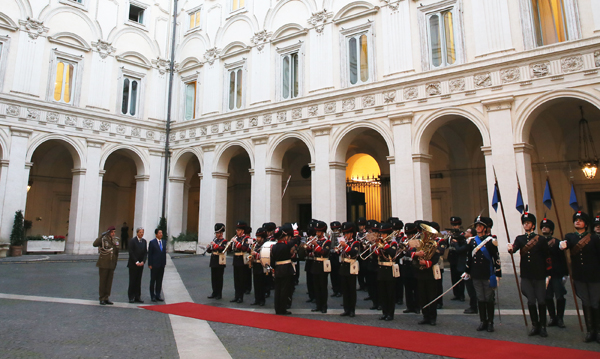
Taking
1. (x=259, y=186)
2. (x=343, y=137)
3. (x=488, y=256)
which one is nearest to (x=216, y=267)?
(x=488, y=256)

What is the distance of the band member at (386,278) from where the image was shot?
7258 millimetres

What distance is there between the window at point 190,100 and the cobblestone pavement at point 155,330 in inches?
558

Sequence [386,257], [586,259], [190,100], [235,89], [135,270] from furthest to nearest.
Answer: [190,100] → [235,89] → [135,270] → [386,257] → [586,259]

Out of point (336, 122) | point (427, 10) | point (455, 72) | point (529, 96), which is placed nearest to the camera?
point (529, 96)

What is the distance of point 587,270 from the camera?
5.80 m

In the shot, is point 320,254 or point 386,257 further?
point 320,254

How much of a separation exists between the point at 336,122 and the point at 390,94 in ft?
8.39

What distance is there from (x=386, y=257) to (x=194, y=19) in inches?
835

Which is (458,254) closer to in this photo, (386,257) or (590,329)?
(386,257)

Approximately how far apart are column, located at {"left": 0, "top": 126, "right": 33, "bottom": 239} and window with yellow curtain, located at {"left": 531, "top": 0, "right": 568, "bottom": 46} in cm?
2184

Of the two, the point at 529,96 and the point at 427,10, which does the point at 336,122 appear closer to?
the point at 427,10

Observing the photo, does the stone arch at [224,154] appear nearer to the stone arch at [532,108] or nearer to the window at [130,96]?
the window at [130,96]

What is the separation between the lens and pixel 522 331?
635cm

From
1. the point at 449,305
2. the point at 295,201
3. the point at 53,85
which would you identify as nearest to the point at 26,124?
the point at 53,85
